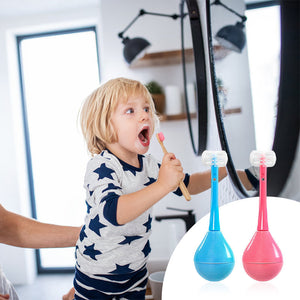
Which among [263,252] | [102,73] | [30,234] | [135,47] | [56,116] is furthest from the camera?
[56,116]

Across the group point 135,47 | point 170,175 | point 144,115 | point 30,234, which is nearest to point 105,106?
point 144,115

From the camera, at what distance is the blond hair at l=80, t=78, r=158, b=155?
713 millimetres

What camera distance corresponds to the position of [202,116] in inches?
37.3

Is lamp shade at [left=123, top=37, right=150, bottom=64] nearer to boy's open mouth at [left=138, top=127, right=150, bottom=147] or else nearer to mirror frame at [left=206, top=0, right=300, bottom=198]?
boy's open mouth at [left=138, top=127, right=150, bottom=147]

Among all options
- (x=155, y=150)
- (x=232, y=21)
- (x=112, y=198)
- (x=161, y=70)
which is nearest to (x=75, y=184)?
(x=155, y=150)

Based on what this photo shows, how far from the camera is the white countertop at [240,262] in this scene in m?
0.32

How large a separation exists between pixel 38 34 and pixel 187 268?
2452 mm

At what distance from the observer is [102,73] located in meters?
2.42

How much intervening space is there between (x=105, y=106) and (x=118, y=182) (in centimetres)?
15

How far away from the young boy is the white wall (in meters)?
0.88

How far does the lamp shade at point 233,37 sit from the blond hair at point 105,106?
21 centimetres

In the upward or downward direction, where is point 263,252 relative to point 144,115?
downward

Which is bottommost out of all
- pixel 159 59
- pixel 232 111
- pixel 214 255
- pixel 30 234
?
pixel 30 234

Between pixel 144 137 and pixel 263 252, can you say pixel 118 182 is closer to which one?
pixel 144 137
